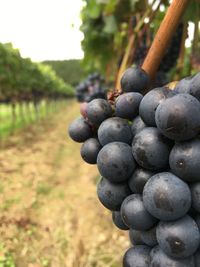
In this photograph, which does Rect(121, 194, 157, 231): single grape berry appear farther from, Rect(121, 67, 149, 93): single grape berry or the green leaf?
the green leaf

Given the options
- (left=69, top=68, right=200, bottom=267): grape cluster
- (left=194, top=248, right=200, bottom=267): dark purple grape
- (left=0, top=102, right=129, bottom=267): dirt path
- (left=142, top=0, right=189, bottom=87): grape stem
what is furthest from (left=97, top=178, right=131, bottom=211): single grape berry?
(left=0, top=102, right=129, bottom=267): dirt path

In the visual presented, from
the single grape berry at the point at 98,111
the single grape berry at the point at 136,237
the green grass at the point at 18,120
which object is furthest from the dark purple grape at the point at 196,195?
the green grass at the point at 18,120

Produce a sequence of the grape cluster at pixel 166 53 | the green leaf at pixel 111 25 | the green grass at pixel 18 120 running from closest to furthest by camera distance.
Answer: the grape cluster at pixel 166 53 < the green leaf at pixel 111 25 < the green grass at pixel 18 120

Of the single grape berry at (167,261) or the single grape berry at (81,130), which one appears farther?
the single grape berry at (81,130)

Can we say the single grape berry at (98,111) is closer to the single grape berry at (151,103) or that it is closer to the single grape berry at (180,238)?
the single grape berry at (151,103)

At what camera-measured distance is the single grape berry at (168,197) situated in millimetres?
865

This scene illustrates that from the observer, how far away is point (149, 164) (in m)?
0.93

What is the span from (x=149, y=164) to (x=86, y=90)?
9.96 feet

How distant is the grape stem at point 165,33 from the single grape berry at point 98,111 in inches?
6.7

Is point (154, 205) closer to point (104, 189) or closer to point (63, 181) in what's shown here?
point (104, 189)

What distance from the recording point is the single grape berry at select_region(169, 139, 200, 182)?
87 cm

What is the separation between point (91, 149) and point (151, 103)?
0.25 metres

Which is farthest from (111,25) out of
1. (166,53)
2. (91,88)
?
(166,53)

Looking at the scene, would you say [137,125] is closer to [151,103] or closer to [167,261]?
[151,103]
